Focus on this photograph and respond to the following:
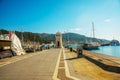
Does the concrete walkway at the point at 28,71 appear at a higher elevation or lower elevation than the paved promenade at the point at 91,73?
lower

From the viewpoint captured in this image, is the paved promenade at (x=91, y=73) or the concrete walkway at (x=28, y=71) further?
the concrete walkway at (x=28, y=71)

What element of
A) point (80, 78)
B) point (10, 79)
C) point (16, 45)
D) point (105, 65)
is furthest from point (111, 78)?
point (16, 45)

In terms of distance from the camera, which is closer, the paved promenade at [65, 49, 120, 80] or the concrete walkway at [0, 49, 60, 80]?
the paved promenade at [65, 49, 120, 80]

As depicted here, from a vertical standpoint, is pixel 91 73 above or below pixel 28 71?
above

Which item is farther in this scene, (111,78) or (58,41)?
(58,41)

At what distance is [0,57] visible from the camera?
86.7 ft

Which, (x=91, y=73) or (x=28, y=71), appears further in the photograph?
(x=28, y=71)

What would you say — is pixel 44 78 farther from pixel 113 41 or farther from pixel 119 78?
pixel 113 41

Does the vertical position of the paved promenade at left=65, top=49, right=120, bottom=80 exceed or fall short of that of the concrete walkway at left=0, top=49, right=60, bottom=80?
it exceeds it

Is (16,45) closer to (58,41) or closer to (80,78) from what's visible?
(80,78)

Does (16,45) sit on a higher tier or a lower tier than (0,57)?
higher

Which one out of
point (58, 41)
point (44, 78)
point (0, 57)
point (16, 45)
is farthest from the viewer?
point (58, 41)

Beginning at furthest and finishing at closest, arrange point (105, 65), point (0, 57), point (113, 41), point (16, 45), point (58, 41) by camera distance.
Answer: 1. point (113, 41)
2. point (58, 41)
3. point (16, 45)
4. point (0, 57)
5. point (105, 65)

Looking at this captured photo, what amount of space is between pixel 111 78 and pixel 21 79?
6582 millimetres
